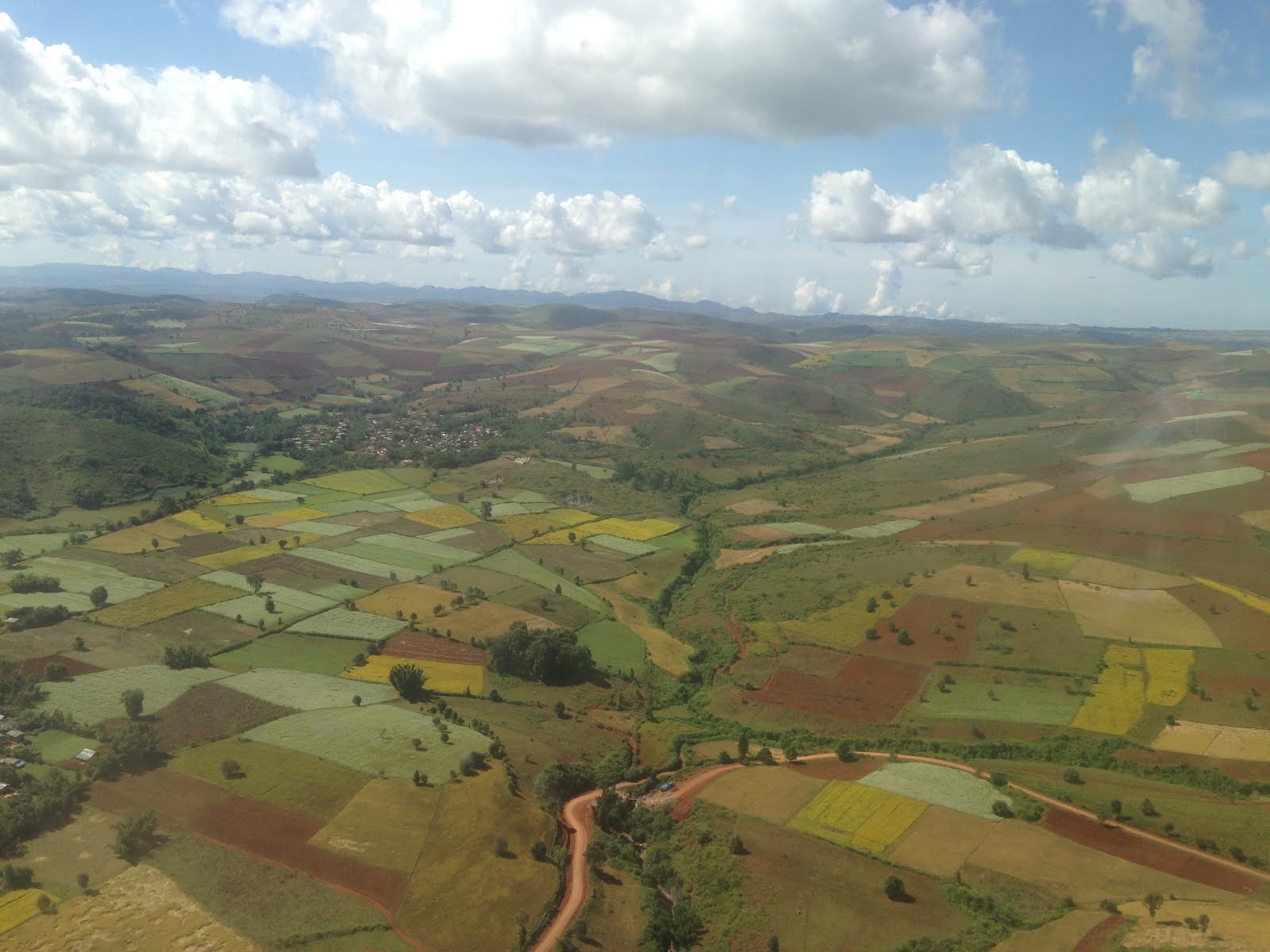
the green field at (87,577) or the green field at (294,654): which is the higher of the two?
the green field at (87,577)

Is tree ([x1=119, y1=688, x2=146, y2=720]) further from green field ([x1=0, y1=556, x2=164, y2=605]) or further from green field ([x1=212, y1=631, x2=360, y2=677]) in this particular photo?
green field ([x1=0, y1=556, x2=164, y2=605])

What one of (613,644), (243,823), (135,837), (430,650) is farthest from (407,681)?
(135,837)

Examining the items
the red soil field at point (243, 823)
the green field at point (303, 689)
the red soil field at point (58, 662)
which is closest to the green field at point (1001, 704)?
the red soil field at point (243, 823)

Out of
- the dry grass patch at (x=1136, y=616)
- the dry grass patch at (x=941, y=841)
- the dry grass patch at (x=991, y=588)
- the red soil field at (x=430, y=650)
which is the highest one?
the dry grass patch at (x=1136, y=616)

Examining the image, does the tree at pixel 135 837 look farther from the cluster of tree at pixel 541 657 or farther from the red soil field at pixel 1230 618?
the red soil field at pixel 1230 618

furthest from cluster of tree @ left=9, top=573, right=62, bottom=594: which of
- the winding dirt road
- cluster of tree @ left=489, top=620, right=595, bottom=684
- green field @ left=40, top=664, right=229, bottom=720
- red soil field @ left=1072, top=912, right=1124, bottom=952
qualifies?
red soil field @ left=1072, top=912, right=1124, bottom=952

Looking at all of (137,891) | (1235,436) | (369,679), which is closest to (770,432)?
(1235,436)

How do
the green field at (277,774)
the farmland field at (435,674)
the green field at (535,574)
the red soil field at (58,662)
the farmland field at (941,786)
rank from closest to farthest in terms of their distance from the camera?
1. the green field at (277,774)
2. the farmland field at (941,786)
3. the red soil field at (58,662)
4. the farmland field at (435,674)
5. the green field at (535,574)
